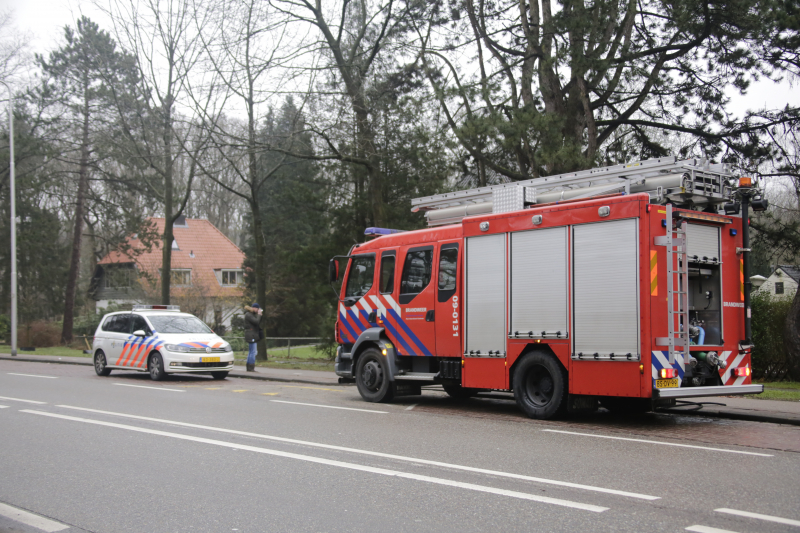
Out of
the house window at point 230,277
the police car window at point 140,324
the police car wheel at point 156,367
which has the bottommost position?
the police car wheel at point 156,367

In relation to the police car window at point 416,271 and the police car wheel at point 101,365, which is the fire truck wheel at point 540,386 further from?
the police car wheel at point 101,365

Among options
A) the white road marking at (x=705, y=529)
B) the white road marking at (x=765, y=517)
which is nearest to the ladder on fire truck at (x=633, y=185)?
the white road marking at (x=765, y=517)

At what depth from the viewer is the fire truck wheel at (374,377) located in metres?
12.6

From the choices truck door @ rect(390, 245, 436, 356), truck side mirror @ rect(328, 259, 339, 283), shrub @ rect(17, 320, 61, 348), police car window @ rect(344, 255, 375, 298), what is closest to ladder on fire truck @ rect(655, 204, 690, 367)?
truck door @ rect(390, 245, 436, 356)

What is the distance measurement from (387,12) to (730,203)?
13.6m

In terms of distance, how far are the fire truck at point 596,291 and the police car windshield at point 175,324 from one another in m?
8.30

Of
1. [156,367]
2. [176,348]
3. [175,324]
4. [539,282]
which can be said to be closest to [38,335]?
[175,324]

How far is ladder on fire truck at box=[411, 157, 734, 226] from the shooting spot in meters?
9.59

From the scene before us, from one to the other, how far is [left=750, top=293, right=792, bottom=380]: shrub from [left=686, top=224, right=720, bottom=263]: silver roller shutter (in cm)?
737

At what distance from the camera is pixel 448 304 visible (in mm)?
11852

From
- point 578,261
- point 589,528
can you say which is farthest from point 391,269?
point 589,528

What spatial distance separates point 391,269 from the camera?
43.0 ft

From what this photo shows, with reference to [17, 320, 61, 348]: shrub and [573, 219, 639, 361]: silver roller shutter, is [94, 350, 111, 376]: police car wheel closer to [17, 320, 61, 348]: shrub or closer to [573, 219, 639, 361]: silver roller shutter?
[573, 219, 639, 361]: silver roller shutter

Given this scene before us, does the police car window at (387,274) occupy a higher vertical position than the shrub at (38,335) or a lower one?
higher
